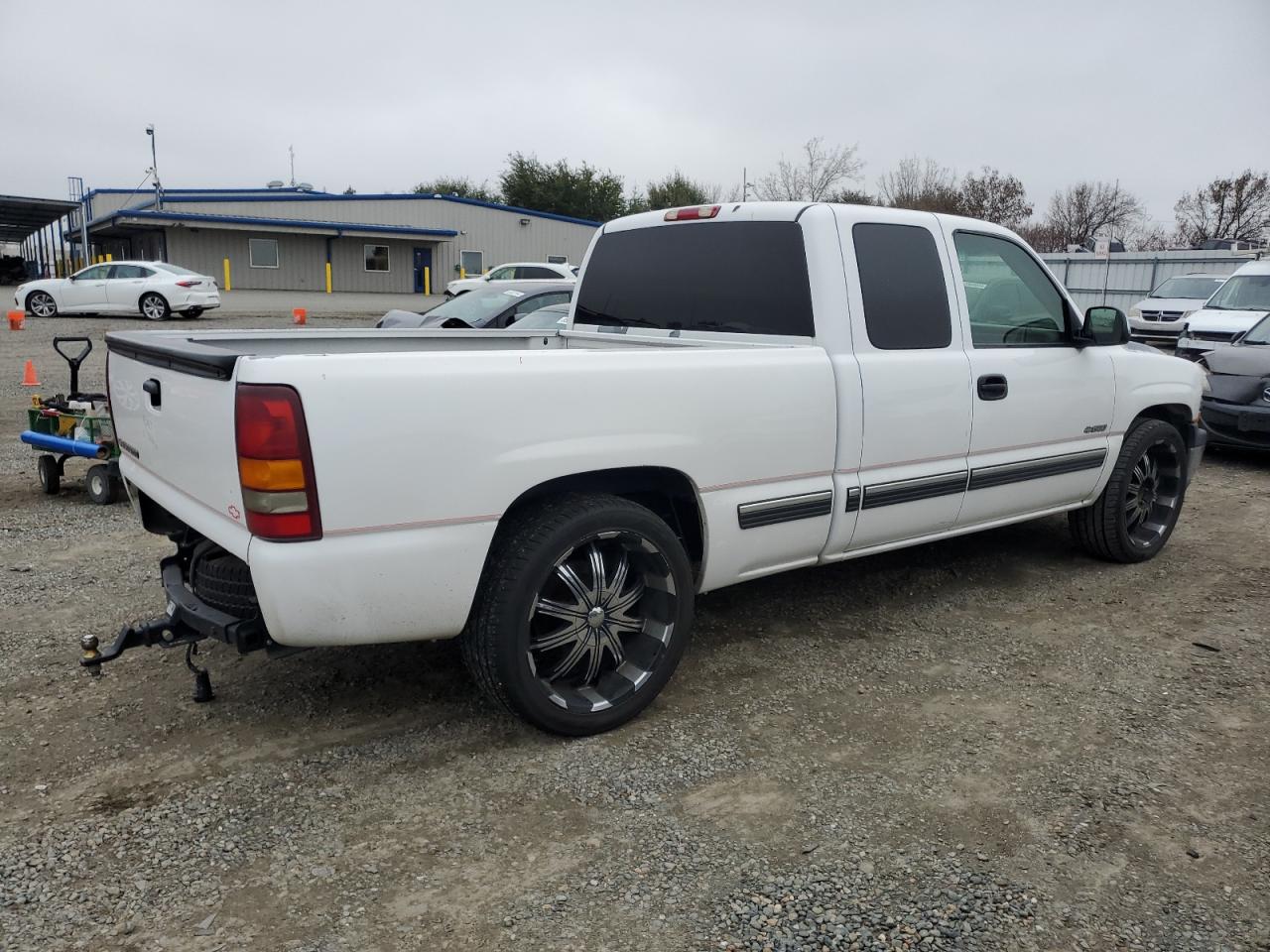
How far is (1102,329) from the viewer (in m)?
4.83

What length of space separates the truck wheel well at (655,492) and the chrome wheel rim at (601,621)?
21 centimetres

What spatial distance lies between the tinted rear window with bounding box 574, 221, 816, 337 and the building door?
39264mm

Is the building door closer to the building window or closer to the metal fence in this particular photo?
the building window

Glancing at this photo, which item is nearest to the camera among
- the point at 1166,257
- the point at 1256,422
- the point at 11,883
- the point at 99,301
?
the point at 11,883

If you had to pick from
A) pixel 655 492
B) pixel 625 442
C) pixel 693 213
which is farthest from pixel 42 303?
pixel 625 442

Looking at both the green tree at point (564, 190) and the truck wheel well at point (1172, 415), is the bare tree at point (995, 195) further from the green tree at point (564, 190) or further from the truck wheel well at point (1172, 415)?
the truck wheel well at point (1172, 415)

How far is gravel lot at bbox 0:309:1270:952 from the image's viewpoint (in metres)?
2.51

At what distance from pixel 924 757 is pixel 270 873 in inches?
84.2

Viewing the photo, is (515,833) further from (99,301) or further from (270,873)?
(99,301)

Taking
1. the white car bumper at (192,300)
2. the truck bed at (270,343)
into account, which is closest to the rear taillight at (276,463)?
the truck bed at (270,343)

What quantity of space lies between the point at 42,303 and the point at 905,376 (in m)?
24.3

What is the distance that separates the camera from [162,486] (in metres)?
3.43

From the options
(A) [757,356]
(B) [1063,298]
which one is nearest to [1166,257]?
(B) [1063,298]

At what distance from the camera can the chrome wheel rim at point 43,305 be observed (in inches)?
890
